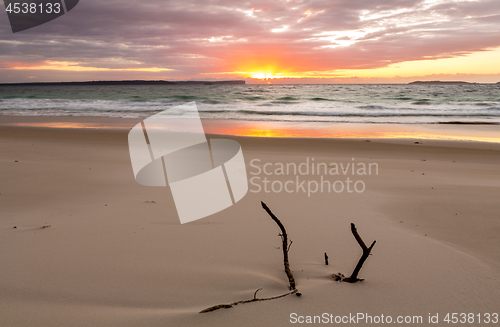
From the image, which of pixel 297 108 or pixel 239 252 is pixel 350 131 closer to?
pixel 239 252

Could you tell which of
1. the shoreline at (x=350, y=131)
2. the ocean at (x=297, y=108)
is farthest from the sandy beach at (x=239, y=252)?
the ocean at (x=297, y=108)

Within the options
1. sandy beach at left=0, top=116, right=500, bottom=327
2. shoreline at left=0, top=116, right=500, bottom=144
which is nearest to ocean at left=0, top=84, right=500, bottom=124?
shoreline at left=0, top=116, right=500, bottom=144

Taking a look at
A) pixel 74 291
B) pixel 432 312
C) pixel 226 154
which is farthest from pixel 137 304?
pixel 226 154

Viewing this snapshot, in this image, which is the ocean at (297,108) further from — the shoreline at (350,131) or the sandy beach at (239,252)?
the sandy beach at (239,252)

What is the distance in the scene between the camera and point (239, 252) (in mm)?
2426

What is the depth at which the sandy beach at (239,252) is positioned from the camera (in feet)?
5.65

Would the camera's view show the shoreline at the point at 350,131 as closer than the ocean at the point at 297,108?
Yes

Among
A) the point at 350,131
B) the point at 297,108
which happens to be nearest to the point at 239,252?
the point at 350,131

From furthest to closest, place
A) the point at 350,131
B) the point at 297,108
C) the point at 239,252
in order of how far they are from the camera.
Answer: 1. the point at 297,108
2. the point at 350,131
3. the point at 239,252

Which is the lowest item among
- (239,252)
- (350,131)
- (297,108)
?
(239,252)

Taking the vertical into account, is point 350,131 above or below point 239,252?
above

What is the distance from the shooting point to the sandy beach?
1.72 m

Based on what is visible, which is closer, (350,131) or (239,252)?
(239,252)

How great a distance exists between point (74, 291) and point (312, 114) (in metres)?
18.4
